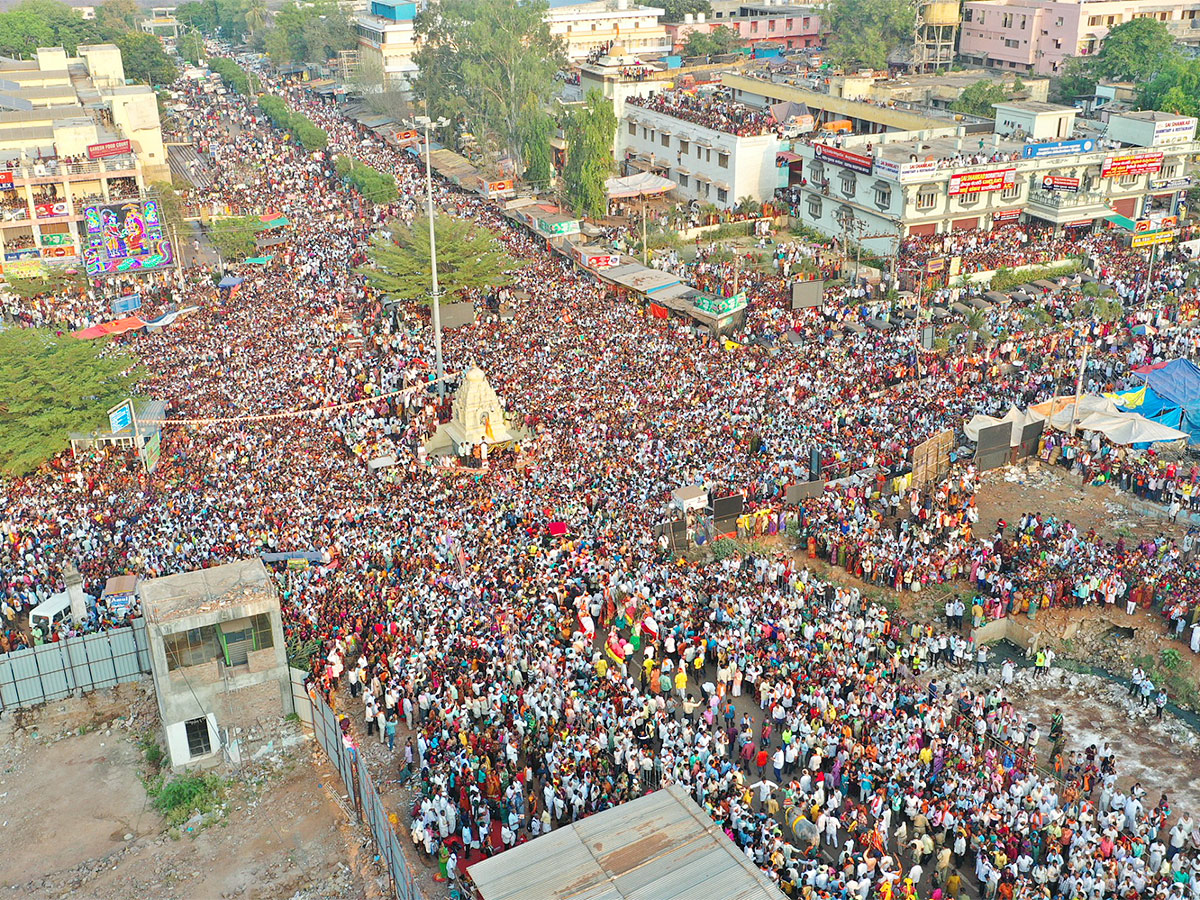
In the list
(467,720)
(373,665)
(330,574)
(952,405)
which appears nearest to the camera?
(467,720)

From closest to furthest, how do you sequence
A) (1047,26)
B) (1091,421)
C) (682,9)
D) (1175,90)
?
(1091,421)
(1175,90)
(1047,26)
(682,9)

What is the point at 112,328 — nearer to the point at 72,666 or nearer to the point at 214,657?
the point at 72,666

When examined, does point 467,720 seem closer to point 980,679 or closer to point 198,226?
point 980,679

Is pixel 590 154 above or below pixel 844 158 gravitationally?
below

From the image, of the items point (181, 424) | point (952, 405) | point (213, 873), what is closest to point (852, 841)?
point (213, 873)

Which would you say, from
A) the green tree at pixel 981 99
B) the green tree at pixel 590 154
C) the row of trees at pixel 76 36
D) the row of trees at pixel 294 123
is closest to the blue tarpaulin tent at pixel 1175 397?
the green tree at pixel 590 154

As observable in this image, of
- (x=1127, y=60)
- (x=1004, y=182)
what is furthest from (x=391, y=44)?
(x=1004, y=182)

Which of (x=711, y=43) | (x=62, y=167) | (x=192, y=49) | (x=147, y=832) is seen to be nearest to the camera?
(x=147, y=832)

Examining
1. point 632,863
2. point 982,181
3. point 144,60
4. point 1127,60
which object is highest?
point 1127,60

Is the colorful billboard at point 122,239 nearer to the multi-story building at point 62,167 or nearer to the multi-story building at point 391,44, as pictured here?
the multi-story building at point 62,167
